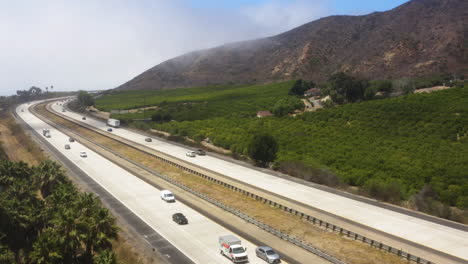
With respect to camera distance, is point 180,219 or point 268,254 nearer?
point 268,254

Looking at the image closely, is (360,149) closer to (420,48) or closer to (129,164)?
(129,164)

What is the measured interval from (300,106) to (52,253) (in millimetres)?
93913

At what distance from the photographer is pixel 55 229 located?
30.1 m

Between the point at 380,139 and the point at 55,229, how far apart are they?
197 ft

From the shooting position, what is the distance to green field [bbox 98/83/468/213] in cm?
5316

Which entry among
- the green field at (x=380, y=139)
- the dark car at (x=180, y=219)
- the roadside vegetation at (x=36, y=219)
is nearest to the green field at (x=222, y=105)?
the green field at (x=380, y=139)

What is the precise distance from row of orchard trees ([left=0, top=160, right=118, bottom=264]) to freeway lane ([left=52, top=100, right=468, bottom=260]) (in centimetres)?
2230

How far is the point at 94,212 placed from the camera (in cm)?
3125

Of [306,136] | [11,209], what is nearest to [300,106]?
[306,136]

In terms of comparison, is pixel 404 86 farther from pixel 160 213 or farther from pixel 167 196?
pixel 160 213

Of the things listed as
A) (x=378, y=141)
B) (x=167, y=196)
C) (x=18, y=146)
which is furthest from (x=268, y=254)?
(x=18, y=146)

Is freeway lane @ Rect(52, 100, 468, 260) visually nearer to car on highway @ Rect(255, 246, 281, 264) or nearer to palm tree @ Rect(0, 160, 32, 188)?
car on highway @ Rect(255, 246, 281, 264)

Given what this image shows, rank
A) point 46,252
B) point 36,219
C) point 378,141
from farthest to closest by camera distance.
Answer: point 378,141 < point 36,219 < point 46,252

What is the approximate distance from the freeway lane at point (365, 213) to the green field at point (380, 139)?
550 cm
